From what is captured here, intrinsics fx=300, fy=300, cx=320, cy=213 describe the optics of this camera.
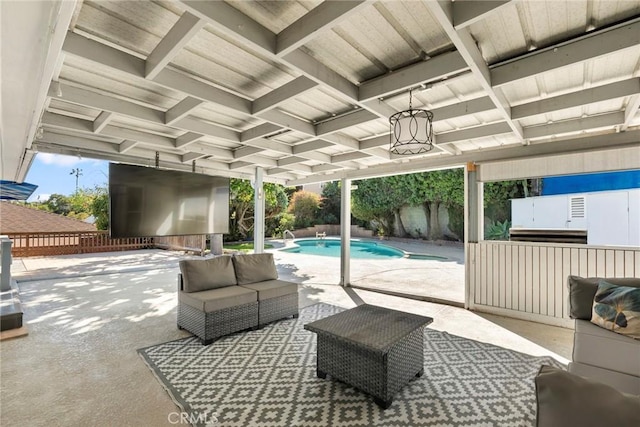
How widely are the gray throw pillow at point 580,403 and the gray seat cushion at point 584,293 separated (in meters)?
2.46

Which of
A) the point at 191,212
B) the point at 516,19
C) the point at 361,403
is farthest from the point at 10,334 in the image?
the point at 516,19

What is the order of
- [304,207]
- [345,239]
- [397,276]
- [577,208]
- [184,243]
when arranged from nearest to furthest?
[577,208] < [345,239] < [397,276] < [184,243] < [304,207]

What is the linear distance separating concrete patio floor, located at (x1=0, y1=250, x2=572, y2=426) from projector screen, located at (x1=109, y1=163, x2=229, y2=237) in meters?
1.25

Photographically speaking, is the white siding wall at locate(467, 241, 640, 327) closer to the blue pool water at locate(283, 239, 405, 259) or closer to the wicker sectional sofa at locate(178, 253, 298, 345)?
the wicker sectional sofa at locate(178, 253, 298, 345)

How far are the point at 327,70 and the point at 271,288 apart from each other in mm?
2734

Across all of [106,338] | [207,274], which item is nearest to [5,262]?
[106,338]

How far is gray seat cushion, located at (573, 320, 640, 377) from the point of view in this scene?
207 cm

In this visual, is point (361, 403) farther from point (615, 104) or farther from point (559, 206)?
point (559, 206)

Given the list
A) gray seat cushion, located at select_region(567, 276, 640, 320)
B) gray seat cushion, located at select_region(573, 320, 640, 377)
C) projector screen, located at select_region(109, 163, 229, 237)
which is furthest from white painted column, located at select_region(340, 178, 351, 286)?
Answer: gray seat cushion, located at select_region(573, 320, 640, 377)

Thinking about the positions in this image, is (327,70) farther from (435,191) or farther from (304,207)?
(304,207)

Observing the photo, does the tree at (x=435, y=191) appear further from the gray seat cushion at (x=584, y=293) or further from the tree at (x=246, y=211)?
the gray seat cushion at (x=584, y=293)

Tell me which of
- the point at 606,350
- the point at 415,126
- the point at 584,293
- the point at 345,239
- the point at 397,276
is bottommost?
the point at 397,276

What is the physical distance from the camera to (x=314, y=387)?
251 centimetres

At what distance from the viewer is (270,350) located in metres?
3.20
